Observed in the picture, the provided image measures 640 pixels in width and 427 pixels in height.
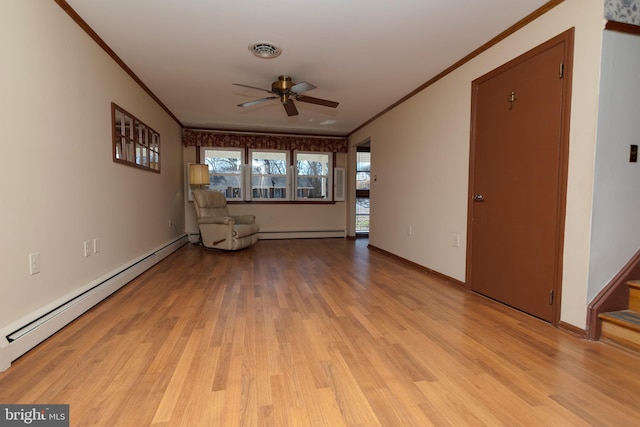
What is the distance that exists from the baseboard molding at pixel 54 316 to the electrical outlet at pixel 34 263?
24cm

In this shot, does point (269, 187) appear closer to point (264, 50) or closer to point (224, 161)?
point (224, 161)

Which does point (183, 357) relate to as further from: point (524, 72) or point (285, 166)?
point (285, 166)

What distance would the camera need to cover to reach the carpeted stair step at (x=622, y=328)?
5.72ft

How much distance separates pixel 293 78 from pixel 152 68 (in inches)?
59.1

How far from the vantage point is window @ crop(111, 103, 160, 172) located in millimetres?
2961

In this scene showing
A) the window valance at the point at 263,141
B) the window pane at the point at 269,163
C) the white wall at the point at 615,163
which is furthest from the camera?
the window pane at the point at 269,163

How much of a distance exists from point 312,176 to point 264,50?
13.3 ft

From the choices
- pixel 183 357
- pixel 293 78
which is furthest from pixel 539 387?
pixel 293 78

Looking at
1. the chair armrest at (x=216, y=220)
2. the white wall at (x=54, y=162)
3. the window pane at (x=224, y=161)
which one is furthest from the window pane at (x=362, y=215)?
the white wall at (x=54, y=162)

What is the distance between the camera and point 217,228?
496cm

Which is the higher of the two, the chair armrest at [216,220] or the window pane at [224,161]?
the window pane at [224,161]

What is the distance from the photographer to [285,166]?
6605 mm

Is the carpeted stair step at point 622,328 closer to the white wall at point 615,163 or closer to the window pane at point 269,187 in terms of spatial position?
the white wall at point 615,163

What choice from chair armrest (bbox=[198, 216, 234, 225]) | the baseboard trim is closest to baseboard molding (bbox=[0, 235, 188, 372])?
chair armrest (bbox=[198, 216, 234, 225])
